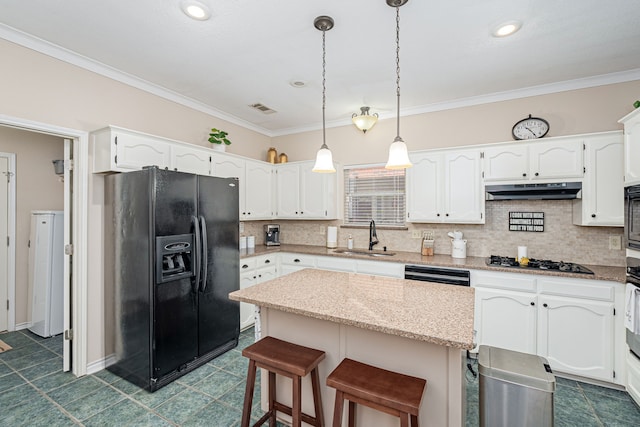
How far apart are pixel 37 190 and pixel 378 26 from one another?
4423 mm

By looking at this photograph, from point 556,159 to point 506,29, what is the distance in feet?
4.65

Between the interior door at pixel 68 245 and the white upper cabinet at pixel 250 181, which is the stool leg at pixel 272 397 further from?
the white upper cabinet at pixel 250 181

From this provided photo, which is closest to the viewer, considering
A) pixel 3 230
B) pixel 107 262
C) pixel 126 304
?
pixel 126 304

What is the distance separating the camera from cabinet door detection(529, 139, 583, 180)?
2.80m

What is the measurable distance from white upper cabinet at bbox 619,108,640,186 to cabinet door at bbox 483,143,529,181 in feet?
2.32

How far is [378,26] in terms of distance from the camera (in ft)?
7.10

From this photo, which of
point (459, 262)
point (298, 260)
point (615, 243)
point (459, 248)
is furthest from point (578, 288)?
point (298, 260)

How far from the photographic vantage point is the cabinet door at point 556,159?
2.80 metres

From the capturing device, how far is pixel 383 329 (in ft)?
4.51

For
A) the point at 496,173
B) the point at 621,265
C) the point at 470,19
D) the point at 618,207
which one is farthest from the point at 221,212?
the point at 621,265

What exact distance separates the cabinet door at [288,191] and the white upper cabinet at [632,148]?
3.40 m

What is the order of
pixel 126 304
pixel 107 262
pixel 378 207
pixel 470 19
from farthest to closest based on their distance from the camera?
Answer: pixel 378 207
pixel 107 262
pixel 126 304
pixel 470 19

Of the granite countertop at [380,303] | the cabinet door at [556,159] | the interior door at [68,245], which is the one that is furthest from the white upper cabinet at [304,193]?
the interior door at [68,245]

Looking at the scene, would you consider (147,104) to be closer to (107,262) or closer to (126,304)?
(107,262)
